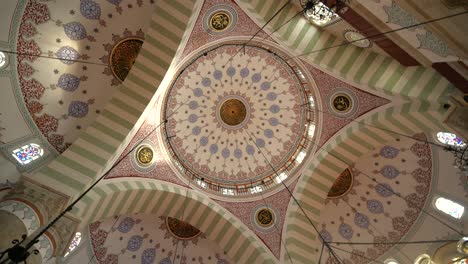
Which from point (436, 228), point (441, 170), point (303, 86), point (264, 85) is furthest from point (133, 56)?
point (436, 228)

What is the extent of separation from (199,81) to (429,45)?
6.38 meters

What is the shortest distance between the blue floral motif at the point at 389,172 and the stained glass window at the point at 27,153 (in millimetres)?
8937

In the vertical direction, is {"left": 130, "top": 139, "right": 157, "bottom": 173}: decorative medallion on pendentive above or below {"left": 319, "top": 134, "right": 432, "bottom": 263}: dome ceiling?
below

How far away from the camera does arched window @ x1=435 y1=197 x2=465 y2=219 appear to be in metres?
8.57

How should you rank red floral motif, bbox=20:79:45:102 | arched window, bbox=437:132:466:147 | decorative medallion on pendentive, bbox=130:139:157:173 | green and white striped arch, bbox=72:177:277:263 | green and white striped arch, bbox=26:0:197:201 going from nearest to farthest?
green and white striped arch, bbox=26:0:197:201
red floral motif, bbox=20:79:45:102
arched window, bbox=437:132:466:147
green and white striped arch, bbox=72:177:277:263
decorative medallion on pendentive, bbox=130:139:157:173

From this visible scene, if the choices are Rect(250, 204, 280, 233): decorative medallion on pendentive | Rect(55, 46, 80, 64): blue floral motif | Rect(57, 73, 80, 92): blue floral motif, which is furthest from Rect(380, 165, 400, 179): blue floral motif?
Rect(55, 46, 80, 64): blue floral motif

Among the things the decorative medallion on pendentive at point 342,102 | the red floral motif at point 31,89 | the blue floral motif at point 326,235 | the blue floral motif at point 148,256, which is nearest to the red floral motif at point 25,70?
the red floral motif at point 31,89

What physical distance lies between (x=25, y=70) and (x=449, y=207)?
11.1 m

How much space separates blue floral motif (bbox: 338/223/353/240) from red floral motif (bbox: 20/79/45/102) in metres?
8.91

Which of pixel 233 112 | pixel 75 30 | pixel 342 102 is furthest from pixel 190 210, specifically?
pixel 75 30

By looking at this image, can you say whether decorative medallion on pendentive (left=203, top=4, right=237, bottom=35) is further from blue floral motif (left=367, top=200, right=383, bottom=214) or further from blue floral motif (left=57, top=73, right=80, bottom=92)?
blue floral motif (left=367, top=200, right=383, bottom=214)

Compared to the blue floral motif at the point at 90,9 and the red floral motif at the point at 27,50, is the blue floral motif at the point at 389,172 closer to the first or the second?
the blue floral motif at the point at 90,9

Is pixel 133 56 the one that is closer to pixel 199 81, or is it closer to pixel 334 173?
pixel 199 81

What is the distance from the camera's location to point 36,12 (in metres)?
7.15
